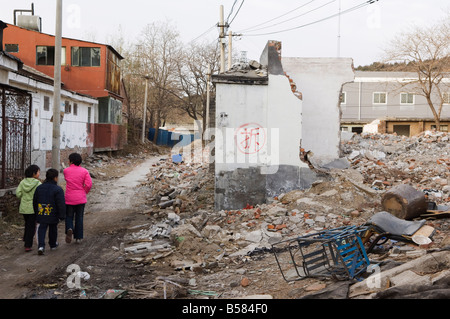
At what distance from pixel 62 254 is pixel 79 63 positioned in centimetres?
1870

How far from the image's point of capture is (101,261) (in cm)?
658

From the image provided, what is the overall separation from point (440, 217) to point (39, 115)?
1390 cm

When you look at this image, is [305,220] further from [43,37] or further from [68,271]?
[43,37]

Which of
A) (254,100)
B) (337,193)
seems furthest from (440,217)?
(254,100)

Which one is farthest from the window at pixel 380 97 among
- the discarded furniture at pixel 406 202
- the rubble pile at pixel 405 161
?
the discarded furniture at pixel 406 202

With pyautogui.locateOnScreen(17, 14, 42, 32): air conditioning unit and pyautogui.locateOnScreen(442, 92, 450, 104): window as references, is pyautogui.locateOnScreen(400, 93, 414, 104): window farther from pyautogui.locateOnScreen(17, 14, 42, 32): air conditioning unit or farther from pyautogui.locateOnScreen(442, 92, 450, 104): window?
pyautogui.locateOnScreen(17, 14, 42, 32): air conditioning unit

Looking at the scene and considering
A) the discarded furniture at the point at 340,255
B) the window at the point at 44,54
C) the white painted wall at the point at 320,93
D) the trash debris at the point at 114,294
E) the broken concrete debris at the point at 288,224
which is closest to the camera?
the discarded furniture at the point at 340,255

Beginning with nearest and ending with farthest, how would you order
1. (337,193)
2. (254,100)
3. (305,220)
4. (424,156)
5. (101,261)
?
(101,261) < (305,220) < (337,193) < (254,100) < (424,156)

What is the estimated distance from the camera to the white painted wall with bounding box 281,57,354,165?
11109mm

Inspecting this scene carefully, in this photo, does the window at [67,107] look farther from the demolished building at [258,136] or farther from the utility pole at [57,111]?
the demolished building at [258,136]

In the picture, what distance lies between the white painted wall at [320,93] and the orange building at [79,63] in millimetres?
15228

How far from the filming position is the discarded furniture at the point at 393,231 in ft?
17.5

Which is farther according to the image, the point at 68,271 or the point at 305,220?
the point at 305,220

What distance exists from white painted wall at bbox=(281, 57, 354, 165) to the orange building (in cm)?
1523
